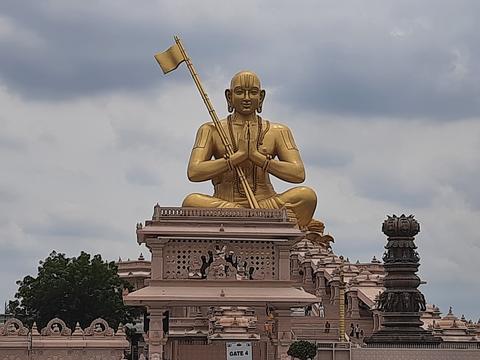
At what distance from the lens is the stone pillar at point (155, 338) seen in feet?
72.8

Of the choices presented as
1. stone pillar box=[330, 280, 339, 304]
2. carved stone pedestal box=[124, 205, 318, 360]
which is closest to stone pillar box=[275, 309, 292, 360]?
carved stone pedestal box=[124, 205, 318, 360]

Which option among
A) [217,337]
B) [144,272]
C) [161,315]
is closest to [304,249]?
[144,272]

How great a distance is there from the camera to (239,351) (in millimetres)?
22188

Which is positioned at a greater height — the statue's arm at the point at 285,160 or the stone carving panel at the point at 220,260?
the statue's arm at the point at 285,160

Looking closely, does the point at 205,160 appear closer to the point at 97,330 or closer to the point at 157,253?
→ the point at 157,253

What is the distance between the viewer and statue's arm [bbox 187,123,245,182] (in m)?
28.1

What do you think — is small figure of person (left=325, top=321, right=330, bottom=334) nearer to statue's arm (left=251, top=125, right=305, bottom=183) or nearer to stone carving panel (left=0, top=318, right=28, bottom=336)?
statue's arm (left=251, top=125, right=305, bottom=183)

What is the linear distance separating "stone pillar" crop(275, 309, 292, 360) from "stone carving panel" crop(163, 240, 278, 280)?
82cm

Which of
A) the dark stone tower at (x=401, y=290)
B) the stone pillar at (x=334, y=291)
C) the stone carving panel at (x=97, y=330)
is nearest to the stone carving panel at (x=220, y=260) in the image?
the stone carving panel at (x=97, y=330)

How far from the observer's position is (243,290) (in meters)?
23.0

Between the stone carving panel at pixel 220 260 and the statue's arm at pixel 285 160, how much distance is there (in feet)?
15.9

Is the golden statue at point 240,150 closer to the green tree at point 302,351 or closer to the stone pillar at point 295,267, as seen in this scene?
the green tree at point 302,351

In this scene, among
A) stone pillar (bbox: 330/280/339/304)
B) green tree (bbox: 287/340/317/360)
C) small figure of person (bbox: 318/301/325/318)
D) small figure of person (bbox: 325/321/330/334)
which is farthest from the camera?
stone pillar (bbox: 330/280/339/304)

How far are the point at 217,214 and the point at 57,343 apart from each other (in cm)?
450
